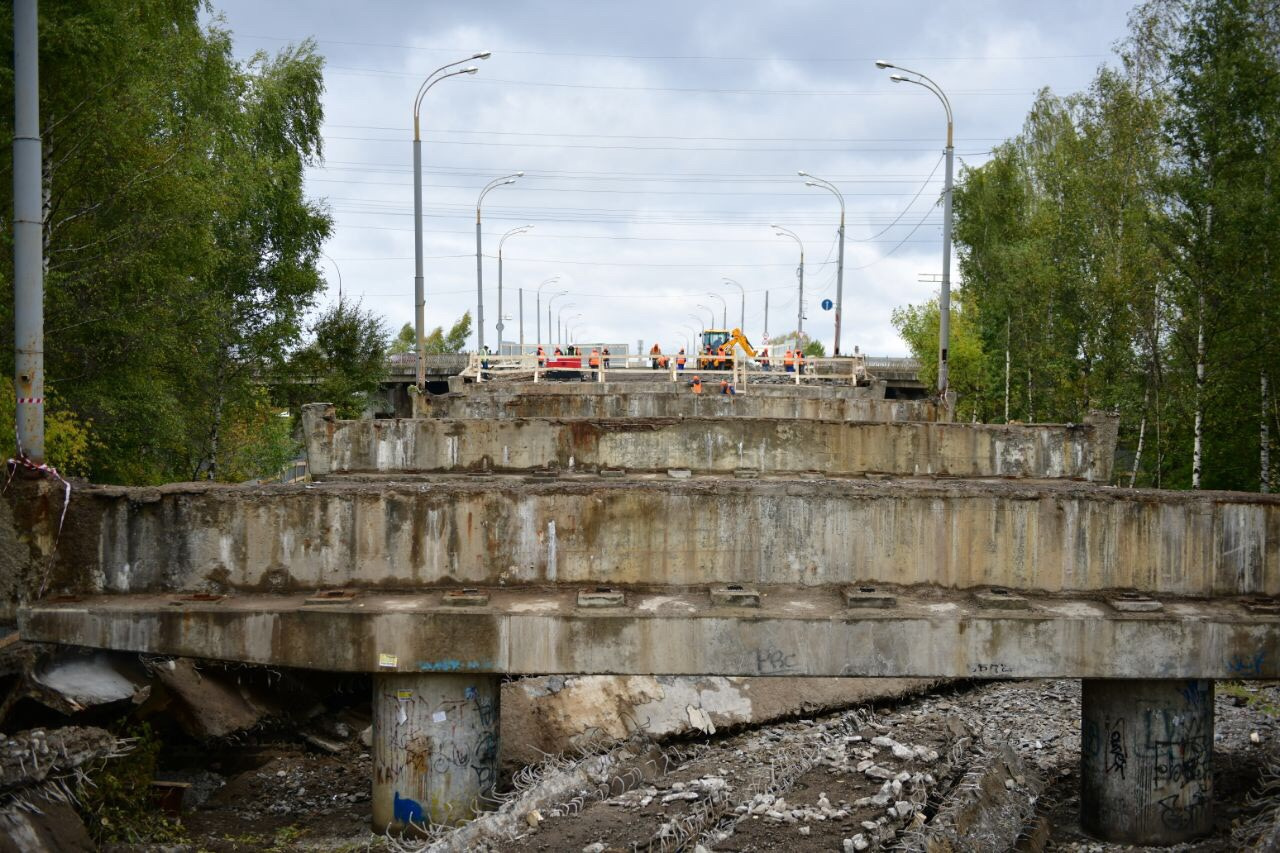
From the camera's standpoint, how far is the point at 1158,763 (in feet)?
33.7

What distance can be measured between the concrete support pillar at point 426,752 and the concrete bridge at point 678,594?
19 mm

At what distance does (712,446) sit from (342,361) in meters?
19.7

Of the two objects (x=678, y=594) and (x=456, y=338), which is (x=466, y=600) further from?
(x=456, y=338)

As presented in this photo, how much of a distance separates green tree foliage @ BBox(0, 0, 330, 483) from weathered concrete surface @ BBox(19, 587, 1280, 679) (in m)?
7.16

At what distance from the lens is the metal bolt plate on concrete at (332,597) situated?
10.1 metres

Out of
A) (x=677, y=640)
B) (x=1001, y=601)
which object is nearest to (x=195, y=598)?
(x=677, y=640)

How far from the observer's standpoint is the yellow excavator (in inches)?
1524

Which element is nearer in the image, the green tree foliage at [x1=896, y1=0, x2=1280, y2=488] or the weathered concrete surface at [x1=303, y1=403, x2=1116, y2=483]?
the weathered concrete surface at [x1=303, y1=403, x2=1116, y2=483]

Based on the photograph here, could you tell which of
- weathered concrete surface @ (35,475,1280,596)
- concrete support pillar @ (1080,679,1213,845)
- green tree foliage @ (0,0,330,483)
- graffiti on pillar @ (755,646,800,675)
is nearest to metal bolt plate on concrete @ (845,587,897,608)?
weathered concrete surface @ (35,475,1280,596)

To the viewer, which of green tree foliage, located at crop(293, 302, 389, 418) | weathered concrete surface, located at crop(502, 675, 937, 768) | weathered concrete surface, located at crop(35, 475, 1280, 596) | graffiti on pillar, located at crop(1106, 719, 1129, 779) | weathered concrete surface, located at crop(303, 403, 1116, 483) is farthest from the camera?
green tree foliage, located at crop(293, 302, 389, 418)

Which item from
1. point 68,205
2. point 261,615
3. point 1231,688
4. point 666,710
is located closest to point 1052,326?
point 1231,688

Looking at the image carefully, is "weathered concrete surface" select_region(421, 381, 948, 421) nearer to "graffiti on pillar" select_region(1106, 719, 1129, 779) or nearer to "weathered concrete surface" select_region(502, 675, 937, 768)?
"weathered concrete surface" select_region(502, 675, 937, 768)

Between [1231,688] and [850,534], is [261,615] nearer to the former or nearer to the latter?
[850,534]

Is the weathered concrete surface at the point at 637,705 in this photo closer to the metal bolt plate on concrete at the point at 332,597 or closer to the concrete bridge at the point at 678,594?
the concrete bridge at the point at 678,594
